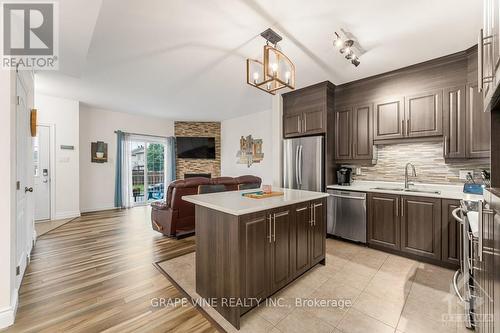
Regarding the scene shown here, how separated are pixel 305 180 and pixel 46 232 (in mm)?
4760

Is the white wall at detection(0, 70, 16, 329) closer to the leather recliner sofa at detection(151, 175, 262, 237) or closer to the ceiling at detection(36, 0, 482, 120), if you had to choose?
the ceiling at detection(36, 0, 482, 120)

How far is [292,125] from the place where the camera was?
4.22 metres

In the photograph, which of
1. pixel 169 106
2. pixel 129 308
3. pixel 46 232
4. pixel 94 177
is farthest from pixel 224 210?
pixel 94 177

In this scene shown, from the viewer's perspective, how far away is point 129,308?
6.18 feet

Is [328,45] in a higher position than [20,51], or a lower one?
higher

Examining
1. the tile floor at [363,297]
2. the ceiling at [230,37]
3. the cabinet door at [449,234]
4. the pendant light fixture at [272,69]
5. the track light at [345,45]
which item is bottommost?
the tile floor at [363,297]

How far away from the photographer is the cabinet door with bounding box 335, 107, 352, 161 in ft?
12.2

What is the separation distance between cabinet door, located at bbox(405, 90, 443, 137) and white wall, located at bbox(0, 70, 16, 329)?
4.44 m

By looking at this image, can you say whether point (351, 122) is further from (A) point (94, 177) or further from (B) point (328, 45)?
(A) point (94, 177)

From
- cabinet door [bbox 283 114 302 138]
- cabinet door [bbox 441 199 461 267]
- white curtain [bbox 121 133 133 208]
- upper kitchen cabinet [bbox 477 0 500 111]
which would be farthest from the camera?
white curtain [bbox 121 133 133 208]

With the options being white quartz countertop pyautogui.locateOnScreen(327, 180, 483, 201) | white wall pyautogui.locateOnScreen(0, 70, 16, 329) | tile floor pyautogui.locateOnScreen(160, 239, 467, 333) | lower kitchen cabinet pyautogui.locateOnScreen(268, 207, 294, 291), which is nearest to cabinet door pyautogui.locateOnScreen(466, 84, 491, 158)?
white quartz countertop pyautogui.locateOnScreen(327, 180, 483, 201)

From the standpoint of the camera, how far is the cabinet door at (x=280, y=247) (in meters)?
1.90

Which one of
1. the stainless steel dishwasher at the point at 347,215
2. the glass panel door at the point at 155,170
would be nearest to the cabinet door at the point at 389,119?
the stainless steel dishwasher at the point at 347,215

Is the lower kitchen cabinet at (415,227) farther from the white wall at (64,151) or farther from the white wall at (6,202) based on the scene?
the white wall at (64,151)
